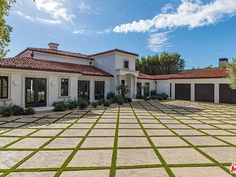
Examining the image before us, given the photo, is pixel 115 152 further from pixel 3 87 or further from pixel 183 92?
pixel 183 92

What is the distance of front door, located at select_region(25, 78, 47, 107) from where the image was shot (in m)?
14.2

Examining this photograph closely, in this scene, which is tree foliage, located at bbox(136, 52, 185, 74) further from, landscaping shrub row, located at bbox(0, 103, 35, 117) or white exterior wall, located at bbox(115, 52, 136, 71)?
landscaping shrub row, located at bbox(0, 103, 35, 117)

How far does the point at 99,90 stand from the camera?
864 inches

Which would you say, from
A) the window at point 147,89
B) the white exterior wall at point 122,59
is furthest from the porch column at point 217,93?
the white exterior wall at point 122,59

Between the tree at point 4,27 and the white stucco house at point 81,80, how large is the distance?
3.47 meters

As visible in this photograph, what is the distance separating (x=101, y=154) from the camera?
5.26 m

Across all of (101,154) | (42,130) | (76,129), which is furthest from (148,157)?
(42,130)

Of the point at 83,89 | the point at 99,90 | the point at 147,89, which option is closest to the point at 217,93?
the point at 147,89

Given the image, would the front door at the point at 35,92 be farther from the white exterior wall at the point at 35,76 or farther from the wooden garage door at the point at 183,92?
the wooden garage door at the point at 183,92

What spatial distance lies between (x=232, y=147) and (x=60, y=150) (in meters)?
5.61

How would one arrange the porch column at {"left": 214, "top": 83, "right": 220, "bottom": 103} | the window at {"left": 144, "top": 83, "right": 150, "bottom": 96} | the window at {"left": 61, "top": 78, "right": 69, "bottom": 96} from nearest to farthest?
1. the window at {"left": 61, "top": 78, "right": 69, "bottom": 96}
2. the porch column at {"left": 214, "top": 83, "right": 220, "bottom": 103}
3. the window at {"left": 144, "top": 83, "right": 150, "bottom": 96}

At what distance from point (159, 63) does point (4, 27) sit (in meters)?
38.7

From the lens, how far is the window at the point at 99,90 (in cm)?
2152

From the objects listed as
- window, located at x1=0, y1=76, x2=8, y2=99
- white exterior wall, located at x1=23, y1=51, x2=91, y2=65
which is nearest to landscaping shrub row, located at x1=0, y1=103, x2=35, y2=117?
window, located at x1=0, y1=76, x2=8, y2=99
